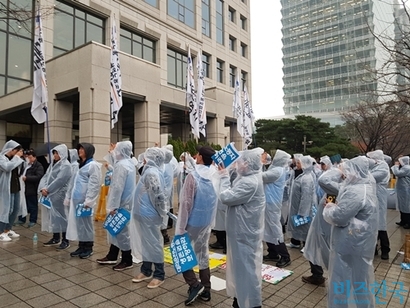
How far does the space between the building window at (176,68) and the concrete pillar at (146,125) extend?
664cm

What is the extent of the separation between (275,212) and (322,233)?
1259 mm

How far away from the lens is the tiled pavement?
3.79 m

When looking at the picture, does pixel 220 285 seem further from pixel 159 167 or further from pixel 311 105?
pixel 311 105

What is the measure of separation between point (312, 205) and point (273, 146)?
76.4 feet

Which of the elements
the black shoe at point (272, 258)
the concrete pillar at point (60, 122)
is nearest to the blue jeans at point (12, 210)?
the black shoe at point (272, 258)

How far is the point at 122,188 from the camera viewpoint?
473cm

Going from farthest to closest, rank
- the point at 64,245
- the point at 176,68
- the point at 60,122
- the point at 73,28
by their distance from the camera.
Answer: the point at 176,68
the point at 73,28
the point at 60,122
the point at 64,245

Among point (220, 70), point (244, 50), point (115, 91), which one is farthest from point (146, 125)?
point (244, 50)

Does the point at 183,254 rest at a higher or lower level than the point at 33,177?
lower

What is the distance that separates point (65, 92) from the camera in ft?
40.5

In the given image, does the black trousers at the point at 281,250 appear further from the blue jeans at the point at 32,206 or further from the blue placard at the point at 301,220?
the blue jeans at the point at 32,206

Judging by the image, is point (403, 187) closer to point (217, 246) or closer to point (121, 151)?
point (217, 246)

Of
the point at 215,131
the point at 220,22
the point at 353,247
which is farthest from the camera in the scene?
the point at 220,22

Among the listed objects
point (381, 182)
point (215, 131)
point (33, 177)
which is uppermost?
point (215, 131)
